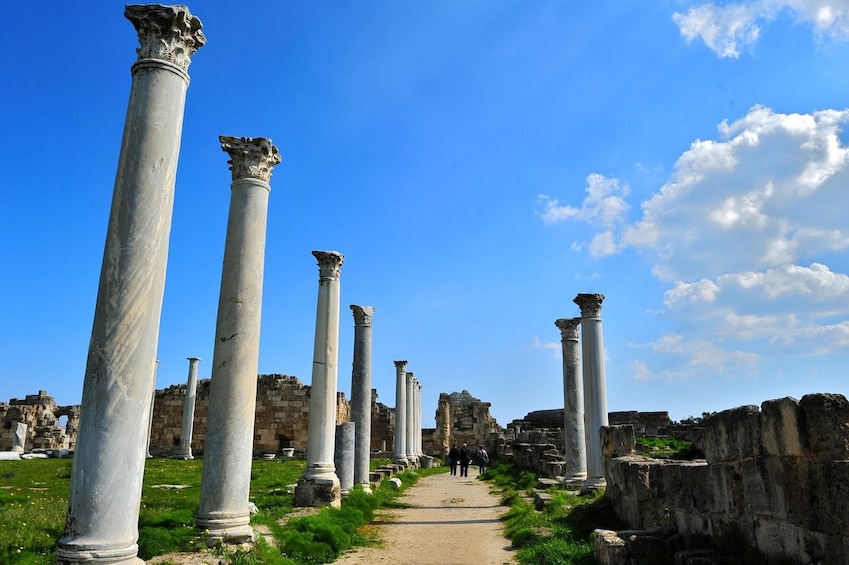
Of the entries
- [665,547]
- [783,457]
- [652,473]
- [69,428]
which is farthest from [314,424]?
[69,428]

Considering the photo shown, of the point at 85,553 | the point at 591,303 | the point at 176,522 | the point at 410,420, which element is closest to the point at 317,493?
the point at 176,522

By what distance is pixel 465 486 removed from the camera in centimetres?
2136

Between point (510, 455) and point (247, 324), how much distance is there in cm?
2479

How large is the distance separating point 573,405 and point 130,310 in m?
14.2

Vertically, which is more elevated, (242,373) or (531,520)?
(242,373)

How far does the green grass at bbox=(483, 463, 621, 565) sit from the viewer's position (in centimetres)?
838

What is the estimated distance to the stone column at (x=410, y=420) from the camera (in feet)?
98.1

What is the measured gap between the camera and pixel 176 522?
8.67 m

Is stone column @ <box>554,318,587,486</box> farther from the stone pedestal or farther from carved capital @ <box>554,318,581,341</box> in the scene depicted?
the stone pedestal

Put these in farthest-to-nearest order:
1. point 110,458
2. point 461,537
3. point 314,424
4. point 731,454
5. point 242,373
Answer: point 314,424 < point 461,537 < point 242,373 < point 731,454 < point 110,458

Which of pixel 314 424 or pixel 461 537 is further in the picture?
pixel 314 424

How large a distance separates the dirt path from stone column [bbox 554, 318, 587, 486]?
229cm

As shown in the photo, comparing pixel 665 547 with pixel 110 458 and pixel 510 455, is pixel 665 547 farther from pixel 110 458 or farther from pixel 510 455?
pixel 510 455

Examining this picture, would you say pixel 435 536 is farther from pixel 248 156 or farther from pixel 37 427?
pixel 37 427
